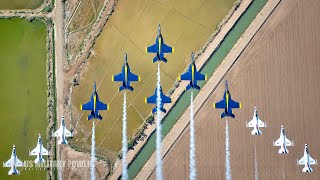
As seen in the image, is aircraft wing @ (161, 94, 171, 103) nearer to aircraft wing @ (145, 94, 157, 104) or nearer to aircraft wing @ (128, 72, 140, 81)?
aircraft wing @ (145, 94, 157, 104)

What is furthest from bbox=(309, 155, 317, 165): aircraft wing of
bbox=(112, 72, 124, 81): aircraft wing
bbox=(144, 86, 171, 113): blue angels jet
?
bbox=(112, 72, 124, 81): aircraft wing

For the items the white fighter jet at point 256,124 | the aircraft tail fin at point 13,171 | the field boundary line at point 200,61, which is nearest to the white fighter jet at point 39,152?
the aircraft tail fin at point 13,171

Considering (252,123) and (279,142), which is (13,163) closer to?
(252,123)

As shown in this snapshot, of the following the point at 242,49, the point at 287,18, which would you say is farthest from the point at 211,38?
the point at 287,18

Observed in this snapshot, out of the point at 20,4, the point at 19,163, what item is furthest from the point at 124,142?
the point at 20,4

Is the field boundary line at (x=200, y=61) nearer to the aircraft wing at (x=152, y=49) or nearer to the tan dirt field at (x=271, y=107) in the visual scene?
the tan dirt field at (x=271, y=107)
